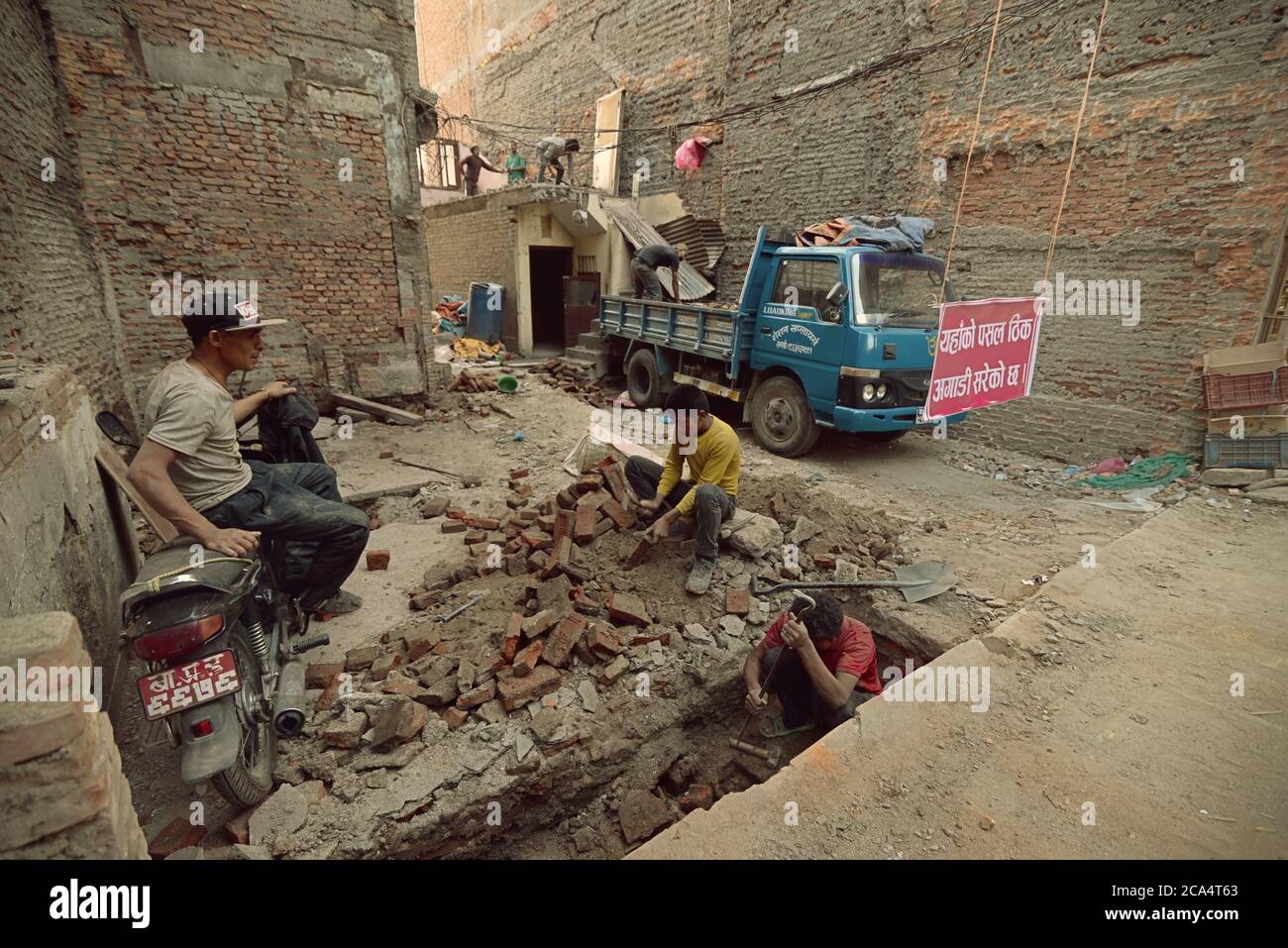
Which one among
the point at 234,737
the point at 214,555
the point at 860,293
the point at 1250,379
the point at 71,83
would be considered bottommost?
the point at 234,737

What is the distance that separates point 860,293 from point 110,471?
6533 mm

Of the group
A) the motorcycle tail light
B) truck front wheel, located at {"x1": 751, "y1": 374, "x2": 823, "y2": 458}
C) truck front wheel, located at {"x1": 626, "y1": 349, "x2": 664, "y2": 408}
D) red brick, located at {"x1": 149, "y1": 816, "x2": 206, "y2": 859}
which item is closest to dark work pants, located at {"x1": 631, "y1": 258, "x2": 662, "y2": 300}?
truck front wheel, located at {"x1": 626, "y1": 349, "x2": 664, "y2": 408}

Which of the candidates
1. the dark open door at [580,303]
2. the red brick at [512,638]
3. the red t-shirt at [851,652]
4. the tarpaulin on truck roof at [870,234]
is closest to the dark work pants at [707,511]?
the red t-shirt at [851,652]

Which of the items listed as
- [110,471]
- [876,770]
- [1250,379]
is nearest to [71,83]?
[110,471]

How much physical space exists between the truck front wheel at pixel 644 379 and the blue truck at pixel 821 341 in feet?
2.85

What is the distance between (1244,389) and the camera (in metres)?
6.13

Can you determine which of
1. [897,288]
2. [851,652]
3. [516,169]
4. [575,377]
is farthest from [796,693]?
[516,169]

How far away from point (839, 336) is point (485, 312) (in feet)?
32.6

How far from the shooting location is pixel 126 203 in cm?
643

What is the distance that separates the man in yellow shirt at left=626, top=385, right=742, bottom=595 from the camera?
4160 mm

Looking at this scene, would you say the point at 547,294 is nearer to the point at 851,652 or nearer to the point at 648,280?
the point at 648,280

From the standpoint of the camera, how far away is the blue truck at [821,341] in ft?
20.9

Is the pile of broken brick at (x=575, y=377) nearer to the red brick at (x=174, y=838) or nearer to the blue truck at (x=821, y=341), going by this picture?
the blue truck at (x=821, y=341)
